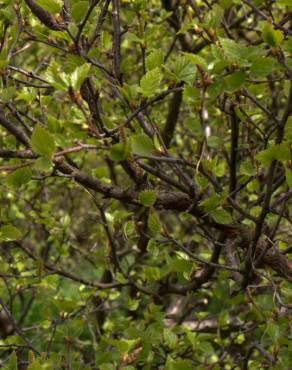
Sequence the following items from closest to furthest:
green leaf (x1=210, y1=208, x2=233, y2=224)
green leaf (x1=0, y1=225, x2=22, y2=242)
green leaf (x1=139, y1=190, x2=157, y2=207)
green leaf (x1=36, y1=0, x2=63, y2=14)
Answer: green leaf (x1=36, y1=0, x2=63, y2=14), green leaf (x1=139, y1=190, x2=157, y2=207), green leaf (x1=210, y1=208, x2=233, y2=224), green leaf (x1=0, y1=225, x2=22, y2=242)

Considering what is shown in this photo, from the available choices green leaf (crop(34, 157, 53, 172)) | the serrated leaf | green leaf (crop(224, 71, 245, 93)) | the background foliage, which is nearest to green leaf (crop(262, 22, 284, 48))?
the background foliage

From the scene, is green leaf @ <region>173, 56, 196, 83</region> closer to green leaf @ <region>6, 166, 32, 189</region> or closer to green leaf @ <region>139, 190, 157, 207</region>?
green leaf @ <region>139, 190, 157, 207</region>

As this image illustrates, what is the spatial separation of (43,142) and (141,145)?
270 mm

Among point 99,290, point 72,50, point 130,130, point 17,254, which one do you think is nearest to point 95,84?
point 130,130

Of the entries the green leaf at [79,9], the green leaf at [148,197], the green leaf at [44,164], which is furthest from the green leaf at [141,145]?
the green leaf at [79,9]

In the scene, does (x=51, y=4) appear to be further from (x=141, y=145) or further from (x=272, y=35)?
(x=272, y=35)

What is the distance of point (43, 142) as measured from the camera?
129 centimetres

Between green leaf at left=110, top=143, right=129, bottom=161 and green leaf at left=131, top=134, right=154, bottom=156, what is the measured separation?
0.20 ft

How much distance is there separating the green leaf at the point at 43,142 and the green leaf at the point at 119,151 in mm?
149

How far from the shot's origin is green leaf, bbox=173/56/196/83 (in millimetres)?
1574

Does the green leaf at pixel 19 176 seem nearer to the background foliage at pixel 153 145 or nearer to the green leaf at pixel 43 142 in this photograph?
the background foliage at pixel 153 145

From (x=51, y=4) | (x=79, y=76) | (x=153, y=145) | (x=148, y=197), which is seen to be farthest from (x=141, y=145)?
(x=51, y=4)

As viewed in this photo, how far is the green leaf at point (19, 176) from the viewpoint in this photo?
4.95 feet

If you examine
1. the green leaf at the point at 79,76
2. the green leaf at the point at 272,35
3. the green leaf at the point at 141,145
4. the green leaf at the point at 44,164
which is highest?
the green leaf at the point at 272,35
